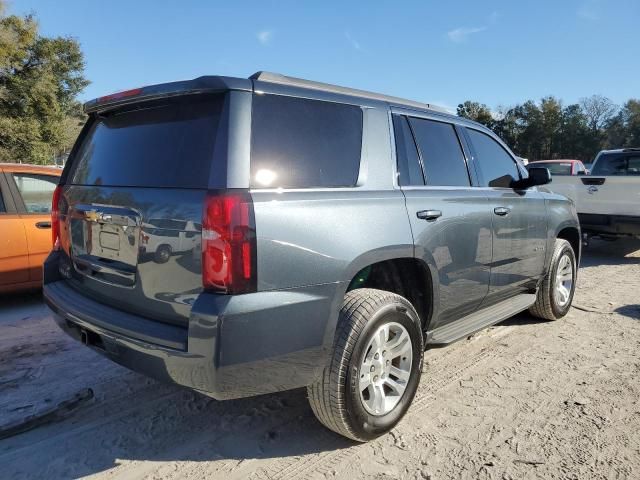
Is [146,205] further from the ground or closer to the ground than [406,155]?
closer to the ground

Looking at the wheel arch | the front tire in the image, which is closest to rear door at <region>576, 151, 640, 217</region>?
the wheel arch

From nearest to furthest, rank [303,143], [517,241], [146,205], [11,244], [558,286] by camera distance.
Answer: [146,205] → [303,143] → [517,241] → [558,286] → [11,244]

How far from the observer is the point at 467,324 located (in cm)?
355

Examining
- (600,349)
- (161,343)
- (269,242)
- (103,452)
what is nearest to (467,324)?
(600,349)

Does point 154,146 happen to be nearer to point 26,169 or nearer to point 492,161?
point 492,161

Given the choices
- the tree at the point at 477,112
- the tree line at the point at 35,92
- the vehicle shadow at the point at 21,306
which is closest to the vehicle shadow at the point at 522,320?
the vehicle shadow at the point at 21,306

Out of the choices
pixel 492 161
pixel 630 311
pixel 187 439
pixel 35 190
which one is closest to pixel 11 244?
pixel 35 190

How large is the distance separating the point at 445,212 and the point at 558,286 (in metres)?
2.36

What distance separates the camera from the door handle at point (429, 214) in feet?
9.91

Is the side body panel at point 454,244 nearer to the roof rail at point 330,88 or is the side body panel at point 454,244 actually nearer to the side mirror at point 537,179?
the roof rail at point 330,88

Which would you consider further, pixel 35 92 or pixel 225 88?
pixel 35 92

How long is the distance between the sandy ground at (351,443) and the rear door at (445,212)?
61cm

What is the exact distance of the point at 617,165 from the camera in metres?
8.77

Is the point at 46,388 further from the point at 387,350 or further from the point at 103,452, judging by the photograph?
the point at 387,350
